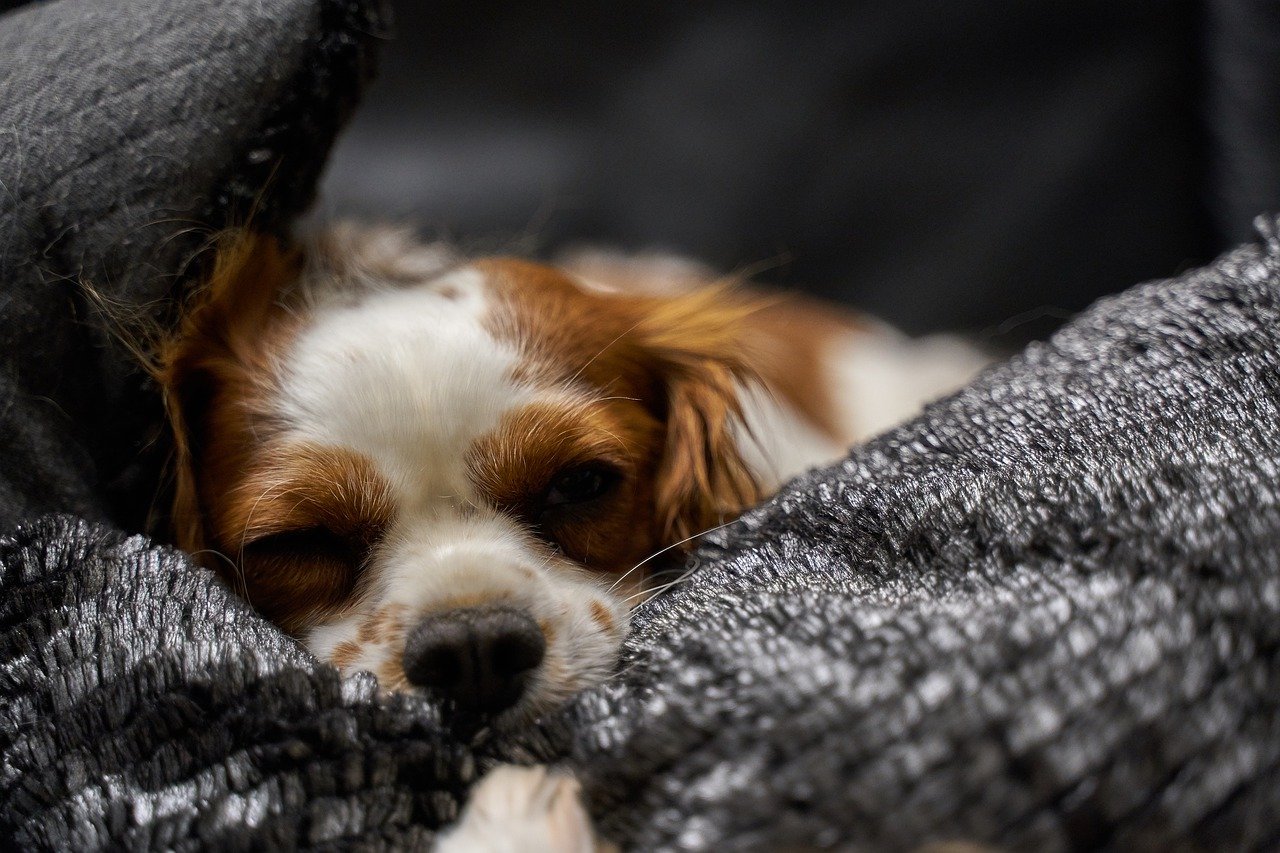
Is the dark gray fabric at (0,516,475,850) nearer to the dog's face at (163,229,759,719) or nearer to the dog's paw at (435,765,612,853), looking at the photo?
the dog's paw at (435,765,612,853)

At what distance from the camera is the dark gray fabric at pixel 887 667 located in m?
0.53

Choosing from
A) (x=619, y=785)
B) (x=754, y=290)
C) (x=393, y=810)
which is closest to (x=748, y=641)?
(x=619, y=785)

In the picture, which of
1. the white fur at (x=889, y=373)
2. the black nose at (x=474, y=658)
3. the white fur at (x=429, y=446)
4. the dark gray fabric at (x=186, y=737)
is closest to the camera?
the dark gray fabric at (x=186, y=737)

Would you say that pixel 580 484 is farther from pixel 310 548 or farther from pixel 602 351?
pixel 310 548

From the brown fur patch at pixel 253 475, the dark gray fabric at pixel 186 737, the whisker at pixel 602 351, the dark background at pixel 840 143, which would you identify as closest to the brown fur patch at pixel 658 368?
the whisker at pixel 602 351

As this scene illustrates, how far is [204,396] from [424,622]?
0.39 meters

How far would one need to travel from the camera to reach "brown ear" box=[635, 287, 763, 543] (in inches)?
44.4

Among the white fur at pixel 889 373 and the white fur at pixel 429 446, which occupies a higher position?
the white fur at pixel 429 446

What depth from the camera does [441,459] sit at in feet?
3.25

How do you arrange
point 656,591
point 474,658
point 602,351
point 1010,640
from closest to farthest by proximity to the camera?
point 1010,640 < point 474,658 < point 656,591 < point 602,351

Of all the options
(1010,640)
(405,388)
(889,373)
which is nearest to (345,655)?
(405,388)

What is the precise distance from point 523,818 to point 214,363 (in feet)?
2.10

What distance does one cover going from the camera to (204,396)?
3.56ft

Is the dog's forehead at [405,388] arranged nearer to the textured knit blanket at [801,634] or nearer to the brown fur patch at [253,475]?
the brown fur patch at [253,475]
